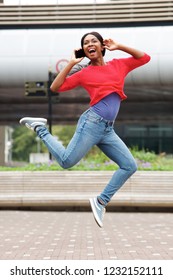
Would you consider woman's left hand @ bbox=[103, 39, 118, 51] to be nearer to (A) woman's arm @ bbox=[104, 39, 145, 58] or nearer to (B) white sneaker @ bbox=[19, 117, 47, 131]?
(A) woman's arm @ bbox=[104, 39, 145, 58]

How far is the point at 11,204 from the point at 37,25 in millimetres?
15084

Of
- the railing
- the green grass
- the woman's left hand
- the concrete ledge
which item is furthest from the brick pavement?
the railing

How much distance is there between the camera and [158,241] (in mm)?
10562

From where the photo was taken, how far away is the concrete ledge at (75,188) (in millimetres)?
16703

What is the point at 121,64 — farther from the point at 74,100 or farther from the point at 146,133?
the point at 146,133

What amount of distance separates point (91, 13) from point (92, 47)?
25.3 meters

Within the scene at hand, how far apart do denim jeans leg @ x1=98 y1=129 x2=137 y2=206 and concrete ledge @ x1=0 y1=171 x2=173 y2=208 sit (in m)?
11.6

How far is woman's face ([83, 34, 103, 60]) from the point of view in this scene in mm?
4602

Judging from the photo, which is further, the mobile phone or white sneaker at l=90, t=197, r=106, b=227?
white sneaker at l=90, t=197, r=106, b=227

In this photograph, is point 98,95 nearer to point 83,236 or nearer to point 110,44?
point 110,44

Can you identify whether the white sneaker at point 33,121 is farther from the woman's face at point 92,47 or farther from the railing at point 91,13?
the railing at point 91,13

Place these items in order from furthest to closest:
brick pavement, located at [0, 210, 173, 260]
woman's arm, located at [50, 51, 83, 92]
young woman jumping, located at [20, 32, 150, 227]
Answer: brick pavement, located at [0, 210, 173, 260]
young woman jumping, located at [20, 32, 150, 227]
woman's arm, located at [50, 51, 83, 92]

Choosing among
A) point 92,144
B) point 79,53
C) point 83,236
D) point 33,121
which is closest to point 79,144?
point 92,144

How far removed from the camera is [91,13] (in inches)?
1150
